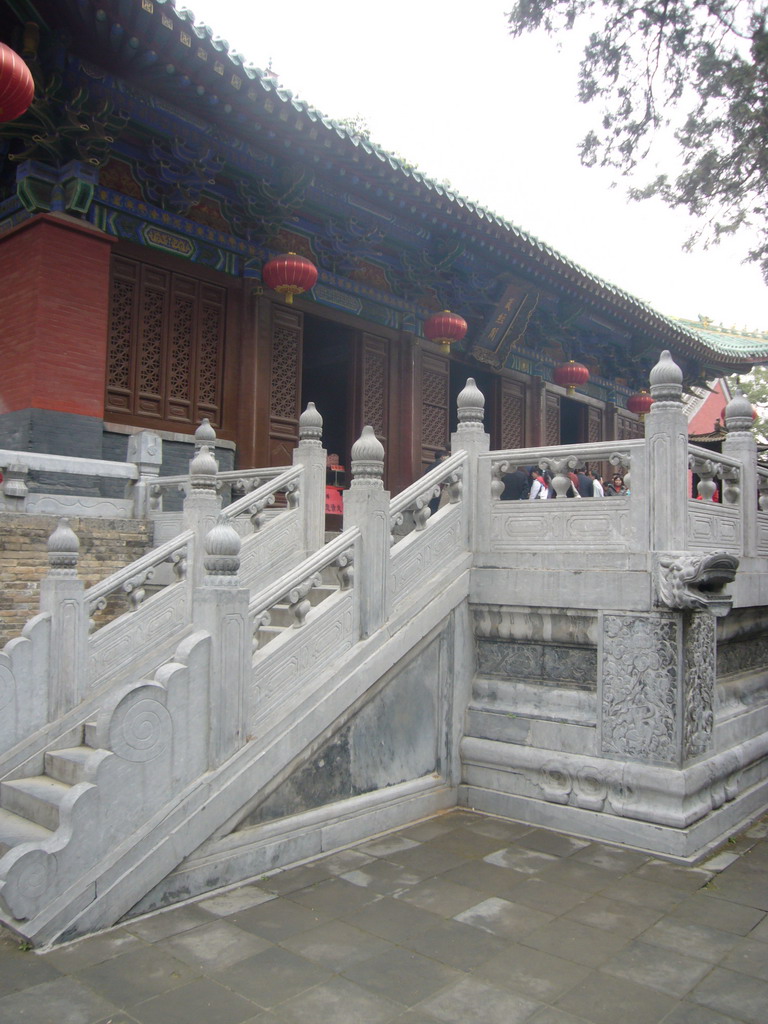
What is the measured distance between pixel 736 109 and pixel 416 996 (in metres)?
5.88

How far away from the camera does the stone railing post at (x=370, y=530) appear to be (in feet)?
17.4

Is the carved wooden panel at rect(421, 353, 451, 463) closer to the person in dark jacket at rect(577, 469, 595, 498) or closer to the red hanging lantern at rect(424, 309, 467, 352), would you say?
the red hanging lantern at rect(424, 309, 467, 352)

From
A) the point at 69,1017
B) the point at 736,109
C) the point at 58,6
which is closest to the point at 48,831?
the point at 69,1017

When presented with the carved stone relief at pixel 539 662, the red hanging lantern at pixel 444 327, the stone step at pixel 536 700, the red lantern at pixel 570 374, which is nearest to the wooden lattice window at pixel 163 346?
the red hanging lantern at pixel 444 327

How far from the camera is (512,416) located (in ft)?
45.7

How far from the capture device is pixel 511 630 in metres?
6.05

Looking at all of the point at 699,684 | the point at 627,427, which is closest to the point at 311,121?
the point at 699,684

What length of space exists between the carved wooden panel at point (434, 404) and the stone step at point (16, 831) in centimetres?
821

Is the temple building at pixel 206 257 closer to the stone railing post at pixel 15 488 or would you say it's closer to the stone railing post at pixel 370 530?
the stone railing post at pixel 15 488

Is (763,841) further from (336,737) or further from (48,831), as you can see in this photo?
(48,831)

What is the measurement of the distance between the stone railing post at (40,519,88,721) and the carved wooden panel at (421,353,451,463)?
7143 mm

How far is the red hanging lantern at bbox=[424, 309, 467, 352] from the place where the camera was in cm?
1116

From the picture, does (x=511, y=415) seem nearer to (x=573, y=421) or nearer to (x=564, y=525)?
(x=573, y=421)

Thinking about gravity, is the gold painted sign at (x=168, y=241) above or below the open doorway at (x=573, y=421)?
above
